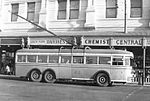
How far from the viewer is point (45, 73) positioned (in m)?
23.6

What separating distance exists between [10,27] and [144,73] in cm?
1430

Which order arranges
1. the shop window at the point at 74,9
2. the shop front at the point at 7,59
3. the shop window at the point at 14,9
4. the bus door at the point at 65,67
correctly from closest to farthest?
the bus door at the point at 65,67, the shop window at the point at 74,9, the shop window at the point at 14,9, the shop front at the point at 7,59

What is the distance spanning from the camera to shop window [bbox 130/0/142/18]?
89.1 feet

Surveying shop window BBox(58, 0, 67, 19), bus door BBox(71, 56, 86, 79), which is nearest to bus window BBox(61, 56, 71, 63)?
bus door BBox(71, 56, 86, 79)

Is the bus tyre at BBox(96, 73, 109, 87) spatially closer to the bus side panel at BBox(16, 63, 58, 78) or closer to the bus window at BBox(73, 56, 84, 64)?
the bus window at BBox(73, 56, 84, 64)

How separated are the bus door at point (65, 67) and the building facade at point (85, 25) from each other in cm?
360

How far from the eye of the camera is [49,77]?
2356 centimetres

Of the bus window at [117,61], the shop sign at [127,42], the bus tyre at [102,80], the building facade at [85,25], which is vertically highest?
the building facade at [85,25]

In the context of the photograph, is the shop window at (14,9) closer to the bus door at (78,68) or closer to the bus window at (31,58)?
the bus window at (31,58)

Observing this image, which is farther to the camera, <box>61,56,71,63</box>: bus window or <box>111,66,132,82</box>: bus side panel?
<box>61,56,71,63</box>: bus window

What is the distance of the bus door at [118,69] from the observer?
2166 cm

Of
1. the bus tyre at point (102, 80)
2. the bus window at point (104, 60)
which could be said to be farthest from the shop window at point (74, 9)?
the bus tyre at point (102, 80)

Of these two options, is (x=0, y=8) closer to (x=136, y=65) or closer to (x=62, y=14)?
(x=62, y=14)

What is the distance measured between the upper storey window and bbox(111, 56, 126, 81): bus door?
828 cm
